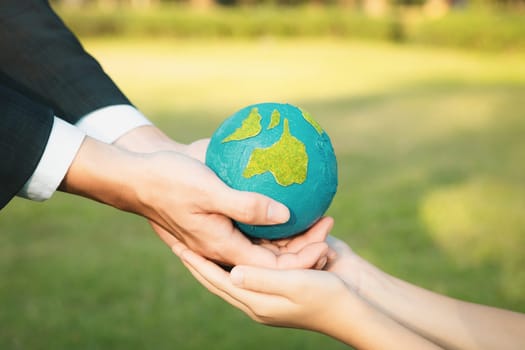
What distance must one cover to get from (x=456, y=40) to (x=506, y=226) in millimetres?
17341

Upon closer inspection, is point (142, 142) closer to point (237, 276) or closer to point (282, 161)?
point (282, 161)

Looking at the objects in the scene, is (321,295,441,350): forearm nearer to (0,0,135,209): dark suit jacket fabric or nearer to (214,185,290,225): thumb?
(214,185,290,225): thumb

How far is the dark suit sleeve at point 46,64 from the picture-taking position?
2.88 metres

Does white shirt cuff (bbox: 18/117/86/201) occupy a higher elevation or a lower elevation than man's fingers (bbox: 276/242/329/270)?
higher

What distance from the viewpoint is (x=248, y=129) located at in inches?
97.2

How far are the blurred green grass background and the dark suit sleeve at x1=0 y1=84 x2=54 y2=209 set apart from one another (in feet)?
5.11

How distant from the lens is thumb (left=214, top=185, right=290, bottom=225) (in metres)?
2.18

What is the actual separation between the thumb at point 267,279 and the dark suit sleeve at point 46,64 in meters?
1.23

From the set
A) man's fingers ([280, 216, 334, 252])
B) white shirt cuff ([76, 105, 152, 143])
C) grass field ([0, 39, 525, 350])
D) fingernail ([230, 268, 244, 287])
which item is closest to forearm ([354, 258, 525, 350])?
man's fingers ([280, 216, 334, 252])

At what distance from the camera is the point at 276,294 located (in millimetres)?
2111

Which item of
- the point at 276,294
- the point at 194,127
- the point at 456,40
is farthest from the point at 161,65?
the point at 276,294

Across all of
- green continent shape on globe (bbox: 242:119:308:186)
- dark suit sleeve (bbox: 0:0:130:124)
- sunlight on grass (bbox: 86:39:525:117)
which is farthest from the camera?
sunlight on grass (bbox: 86:39:525:117)

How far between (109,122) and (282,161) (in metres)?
0.95

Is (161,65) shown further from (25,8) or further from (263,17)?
(25,8)
